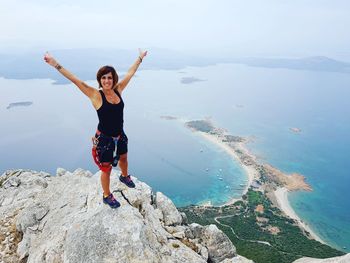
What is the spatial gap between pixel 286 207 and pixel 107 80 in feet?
240

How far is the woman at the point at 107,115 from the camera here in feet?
23.2

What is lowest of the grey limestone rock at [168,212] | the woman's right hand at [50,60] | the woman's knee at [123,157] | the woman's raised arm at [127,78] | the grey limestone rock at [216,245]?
the grey limestone rock at [216,245]

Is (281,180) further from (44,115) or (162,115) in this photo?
(44,115)

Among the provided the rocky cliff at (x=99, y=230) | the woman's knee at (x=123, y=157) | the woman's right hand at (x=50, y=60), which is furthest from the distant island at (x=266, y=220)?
the woman's right hand at (x=50, y=60)

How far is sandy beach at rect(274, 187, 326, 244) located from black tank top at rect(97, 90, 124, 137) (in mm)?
63769

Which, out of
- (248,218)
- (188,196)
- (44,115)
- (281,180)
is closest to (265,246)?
(248,218)

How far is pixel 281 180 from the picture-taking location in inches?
3467

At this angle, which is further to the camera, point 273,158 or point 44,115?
point 44,115

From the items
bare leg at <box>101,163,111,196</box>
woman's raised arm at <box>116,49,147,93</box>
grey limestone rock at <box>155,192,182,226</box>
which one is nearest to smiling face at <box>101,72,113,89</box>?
woman's raised arm at <box>116,49,147,93</box>

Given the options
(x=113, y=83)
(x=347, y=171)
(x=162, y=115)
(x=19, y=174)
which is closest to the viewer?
(x=113, y=83)

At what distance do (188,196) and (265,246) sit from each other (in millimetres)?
33347

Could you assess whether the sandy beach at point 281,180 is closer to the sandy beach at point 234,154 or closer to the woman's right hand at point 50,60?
the sandy beach at point 234,154

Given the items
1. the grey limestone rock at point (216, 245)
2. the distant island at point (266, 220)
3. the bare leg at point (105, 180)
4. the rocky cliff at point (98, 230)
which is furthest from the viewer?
the distant island at point (266, 220)

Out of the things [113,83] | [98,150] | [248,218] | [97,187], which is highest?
[113,83]
